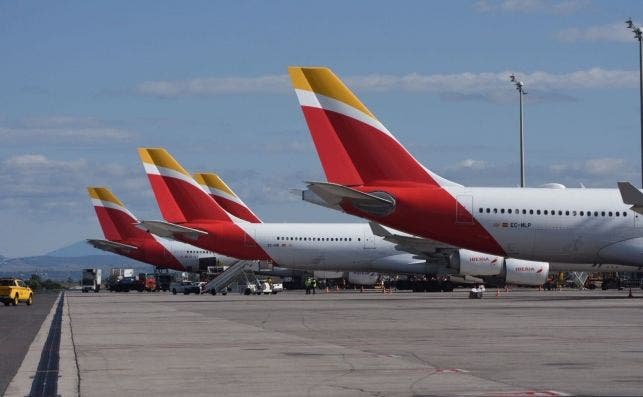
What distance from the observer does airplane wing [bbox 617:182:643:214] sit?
47.7 metres

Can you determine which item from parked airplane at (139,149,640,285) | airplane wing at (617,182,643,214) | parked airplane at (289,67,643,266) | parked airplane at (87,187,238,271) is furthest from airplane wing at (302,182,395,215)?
parked airplane at (87,187,238,271)

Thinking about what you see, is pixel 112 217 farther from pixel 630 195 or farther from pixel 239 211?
pixel 630 195

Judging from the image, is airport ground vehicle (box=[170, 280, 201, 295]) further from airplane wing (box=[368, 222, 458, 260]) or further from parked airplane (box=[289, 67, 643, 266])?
parked airplane (box=[289, 67, 643, 266])

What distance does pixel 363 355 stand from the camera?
21.3 m

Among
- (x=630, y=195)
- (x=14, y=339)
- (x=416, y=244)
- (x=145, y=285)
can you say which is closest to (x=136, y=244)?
(x=145, y=285)

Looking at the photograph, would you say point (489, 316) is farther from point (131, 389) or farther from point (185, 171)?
point (185, 171)

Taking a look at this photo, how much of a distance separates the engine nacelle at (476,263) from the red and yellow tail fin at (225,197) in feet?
101

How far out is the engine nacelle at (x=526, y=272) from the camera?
63.4m

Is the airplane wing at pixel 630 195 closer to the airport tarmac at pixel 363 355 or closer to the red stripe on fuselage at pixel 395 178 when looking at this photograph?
the red stripe on fuselage at pixel 395 178

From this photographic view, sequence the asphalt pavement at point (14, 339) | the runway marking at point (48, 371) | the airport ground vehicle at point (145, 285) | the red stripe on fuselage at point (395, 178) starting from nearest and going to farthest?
the runway marking at point (48, 371) → the asphalt pavement at point (14, 339) → the red stripe on fuselage at point (395, 178) → the airport ground vehicle at point (145, 285)

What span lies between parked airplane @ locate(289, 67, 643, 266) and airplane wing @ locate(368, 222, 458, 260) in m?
14.8

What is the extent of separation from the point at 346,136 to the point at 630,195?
11468 mm

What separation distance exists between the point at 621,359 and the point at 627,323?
1173cm

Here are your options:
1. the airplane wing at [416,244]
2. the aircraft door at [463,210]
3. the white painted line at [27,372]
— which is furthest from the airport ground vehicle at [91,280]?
the white painted line at [27,372]
